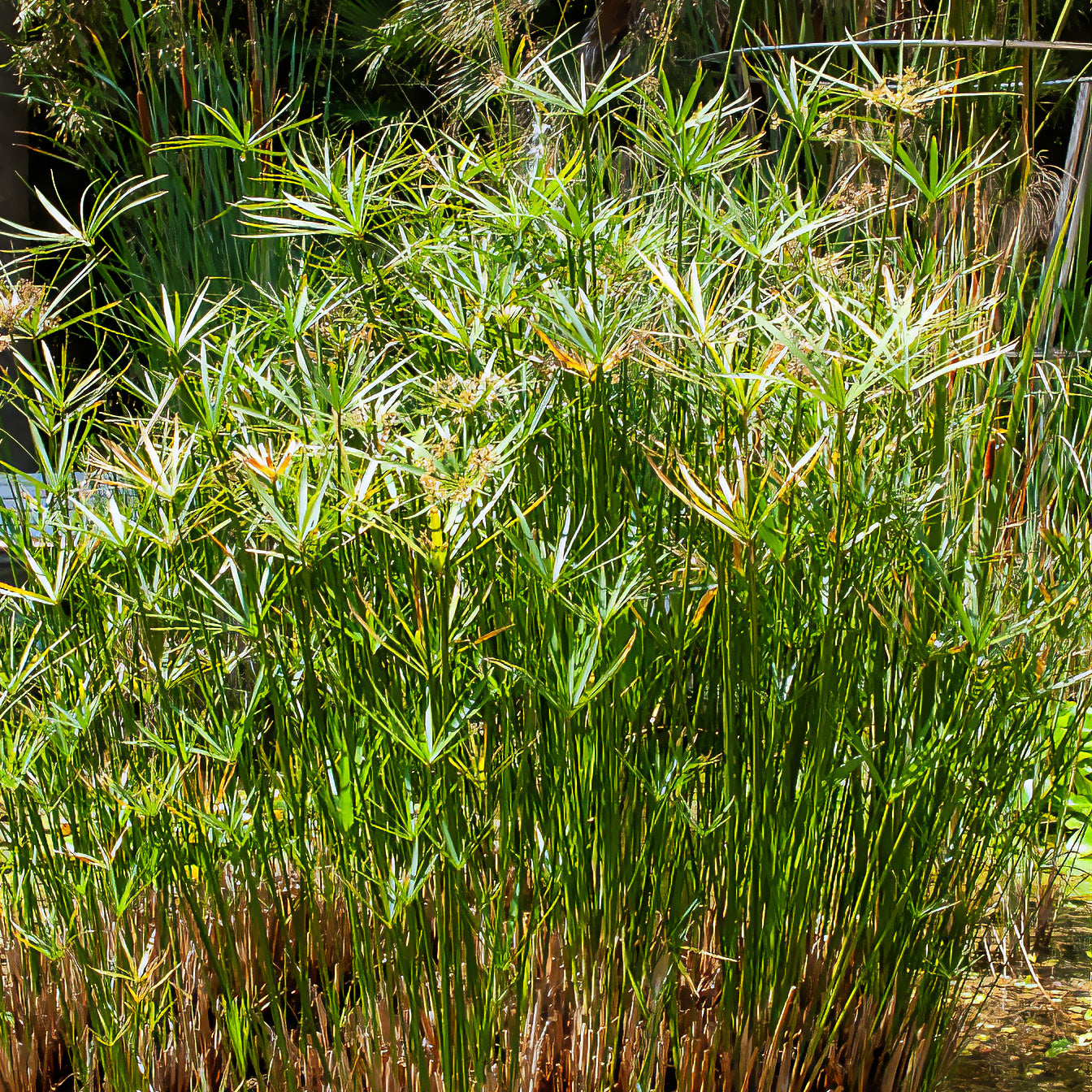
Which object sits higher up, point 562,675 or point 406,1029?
point 562,675

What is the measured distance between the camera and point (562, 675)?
109cm

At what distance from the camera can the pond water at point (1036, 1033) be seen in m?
1.63

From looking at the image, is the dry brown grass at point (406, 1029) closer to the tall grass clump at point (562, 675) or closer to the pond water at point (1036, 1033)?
the tall grass clump at point (562, 675)

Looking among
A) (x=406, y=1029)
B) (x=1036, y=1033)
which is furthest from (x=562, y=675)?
(x=1036, y=1033)

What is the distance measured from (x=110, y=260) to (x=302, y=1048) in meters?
2.61

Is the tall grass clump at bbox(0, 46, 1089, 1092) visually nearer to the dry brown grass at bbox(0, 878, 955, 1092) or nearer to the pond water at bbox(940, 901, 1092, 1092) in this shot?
the dry brown grass at bbox(0, 878, 955, 1092)

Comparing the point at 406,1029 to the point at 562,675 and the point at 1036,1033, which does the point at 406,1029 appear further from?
the point at 1036,1033

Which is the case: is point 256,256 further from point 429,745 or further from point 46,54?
point 46,54

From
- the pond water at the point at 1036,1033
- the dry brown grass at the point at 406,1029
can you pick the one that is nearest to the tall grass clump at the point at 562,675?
the dry brown grass at the point at 406,1029

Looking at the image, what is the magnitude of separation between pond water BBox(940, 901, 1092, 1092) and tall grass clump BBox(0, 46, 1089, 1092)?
0.18 metres

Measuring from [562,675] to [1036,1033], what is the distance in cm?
119

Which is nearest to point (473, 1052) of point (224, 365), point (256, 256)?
point (224, 365)

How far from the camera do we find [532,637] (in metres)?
1.23

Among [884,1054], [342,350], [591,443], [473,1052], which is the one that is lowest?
[884,1054]
